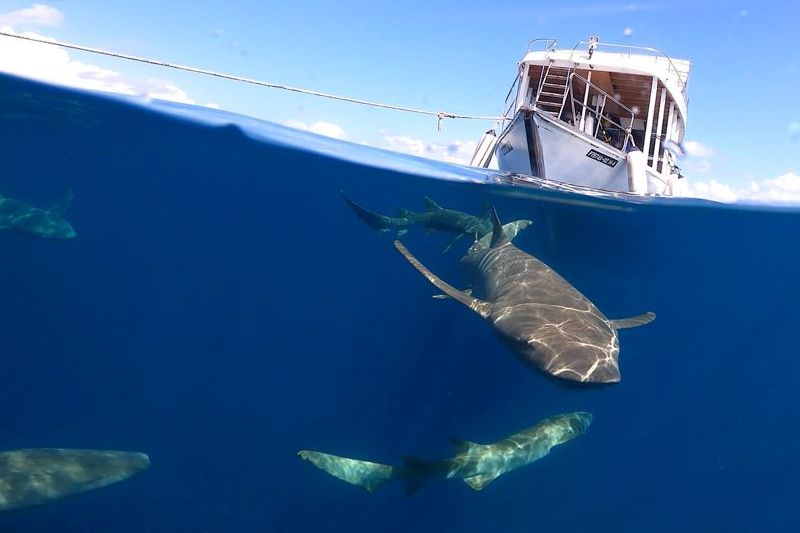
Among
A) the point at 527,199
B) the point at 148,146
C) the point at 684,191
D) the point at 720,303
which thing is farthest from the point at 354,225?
the point at 720,303

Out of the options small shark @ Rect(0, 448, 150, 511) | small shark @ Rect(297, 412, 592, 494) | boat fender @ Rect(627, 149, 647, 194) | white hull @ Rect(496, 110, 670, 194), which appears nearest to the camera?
small shark @ Rect(0, 448, 150, 511)

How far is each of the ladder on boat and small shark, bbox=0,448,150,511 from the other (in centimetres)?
1579

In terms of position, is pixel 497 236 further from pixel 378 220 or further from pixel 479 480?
pixel 479 480

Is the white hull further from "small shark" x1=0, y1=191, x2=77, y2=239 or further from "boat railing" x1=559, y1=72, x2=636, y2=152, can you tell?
"small shark" x1=0, y1=191, x2=77, y2=239

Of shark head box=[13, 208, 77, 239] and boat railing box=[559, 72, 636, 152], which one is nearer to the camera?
shark head box=[13, 208, 77, 239]

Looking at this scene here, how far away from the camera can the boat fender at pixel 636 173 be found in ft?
52.6

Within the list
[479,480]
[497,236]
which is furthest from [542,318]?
[497,236]

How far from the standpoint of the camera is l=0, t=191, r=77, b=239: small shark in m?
12.6

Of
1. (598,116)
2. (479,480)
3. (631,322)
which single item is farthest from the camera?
(598,116)

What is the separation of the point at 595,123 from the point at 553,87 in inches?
77.6

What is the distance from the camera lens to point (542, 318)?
6.92 metres

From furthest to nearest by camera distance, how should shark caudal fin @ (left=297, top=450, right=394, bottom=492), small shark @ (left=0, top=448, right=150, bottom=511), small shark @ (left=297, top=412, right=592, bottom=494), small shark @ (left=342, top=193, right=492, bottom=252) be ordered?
1. small shark @ (left=342, top=193, right=492, bottom=252)
2. shark caudal fin @ (left=297, top=450, right=394, bottom=492)
3. small shark @ (left=297, top=412, right=592, bottom=494)
4. small shark @ (left=0, top=448, right=150, bottom=511)

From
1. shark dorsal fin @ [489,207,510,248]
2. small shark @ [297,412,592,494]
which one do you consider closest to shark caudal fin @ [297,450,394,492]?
small shark @ [297,412,592,494]

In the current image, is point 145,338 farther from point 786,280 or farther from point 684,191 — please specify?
point 786,280
